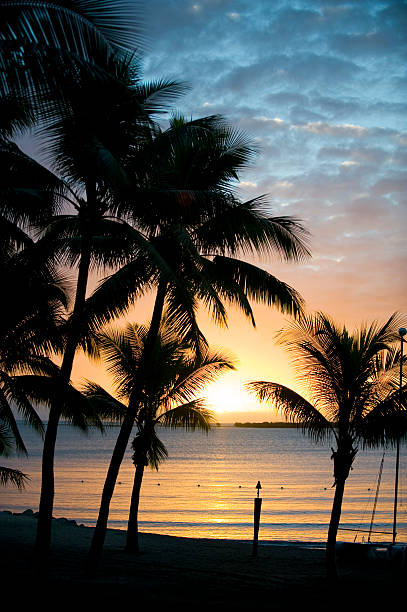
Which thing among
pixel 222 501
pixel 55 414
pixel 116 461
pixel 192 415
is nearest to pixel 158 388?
pixel 192 415

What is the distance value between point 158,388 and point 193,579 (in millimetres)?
4940

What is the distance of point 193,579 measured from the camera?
12.0m

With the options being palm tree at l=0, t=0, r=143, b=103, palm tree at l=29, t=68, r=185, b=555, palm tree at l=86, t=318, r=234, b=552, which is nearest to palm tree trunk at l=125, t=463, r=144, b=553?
palm tree at l=86, t=318, r=234, b=552

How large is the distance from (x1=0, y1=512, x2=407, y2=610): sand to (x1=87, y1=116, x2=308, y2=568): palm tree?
1.19 m

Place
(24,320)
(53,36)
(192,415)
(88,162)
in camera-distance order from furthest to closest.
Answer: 1. (192,415)
2. (24,320)
3. (88,162)
4. (53,36)

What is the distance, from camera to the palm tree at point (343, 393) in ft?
42.3

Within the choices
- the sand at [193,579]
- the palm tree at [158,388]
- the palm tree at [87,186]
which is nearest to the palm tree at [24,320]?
the palm tree at [87,186]

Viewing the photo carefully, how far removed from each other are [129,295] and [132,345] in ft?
16.1

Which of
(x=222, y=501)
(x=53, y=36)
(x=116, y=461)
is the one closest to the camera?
(x=53, y=36)

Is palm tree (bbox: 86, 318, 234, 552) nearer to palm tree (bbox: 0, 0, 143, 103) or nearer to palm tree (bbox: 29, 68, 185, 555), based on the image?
palm tree (bbox: 29, 68, 185, 555)

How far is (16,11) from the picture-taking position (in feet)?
19.9

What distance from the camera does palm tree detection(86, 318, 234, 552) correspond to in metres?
15.7

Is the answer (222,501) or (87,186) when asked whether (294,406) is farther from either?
(222,501)

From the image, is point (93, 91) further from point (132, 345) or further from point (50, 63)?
point (132, 345)
